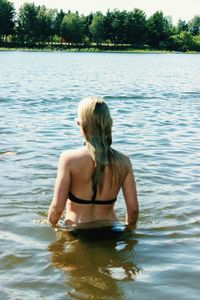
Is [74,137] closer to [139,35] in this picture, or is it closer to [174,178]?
[174,178]

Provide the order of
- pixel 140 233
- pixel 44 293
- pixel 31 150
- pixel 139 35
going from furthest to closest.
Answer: pixel 139 35, pixel 31 150, pixel 140 233, pixel 44 293

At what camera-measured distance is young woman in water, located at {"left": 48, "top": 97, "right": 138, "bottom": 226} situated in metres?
5.32

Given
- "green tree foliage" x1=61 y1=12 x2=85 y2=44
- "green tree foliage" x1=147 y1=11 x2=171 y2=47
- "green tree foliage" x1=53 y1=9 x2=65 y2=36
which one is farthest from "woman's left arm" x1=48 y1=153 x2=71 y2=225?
"green tree foliage" x1=147 y1=11 x2=171 y2=47

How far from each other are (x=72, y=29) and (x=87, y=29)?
12.6 meters

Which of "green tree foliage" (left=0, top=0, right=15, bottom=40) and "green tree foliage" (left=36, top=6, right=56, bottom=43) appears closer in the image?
"green tree foliage" (left=0, top=0, right=15, bottom=40)

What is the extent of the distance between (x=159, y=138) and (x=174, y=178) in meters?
4.87

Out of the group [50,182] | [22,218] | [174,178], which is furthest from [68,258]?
[174,178]

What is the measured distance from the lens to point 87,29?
150 m

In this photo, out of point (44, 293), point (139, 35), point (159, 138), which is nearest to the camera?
point (44, 293)

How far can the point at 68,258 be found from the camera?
19.5 feet

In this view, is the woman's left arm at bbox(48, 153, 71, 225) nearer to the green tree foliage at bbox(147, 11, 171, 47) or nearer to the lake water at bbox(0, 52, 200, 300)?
the lake water at bbox(0, 52, 200, 300)

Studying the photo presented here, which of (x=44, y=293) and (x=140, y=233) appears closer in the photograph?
(x=44, y=293)

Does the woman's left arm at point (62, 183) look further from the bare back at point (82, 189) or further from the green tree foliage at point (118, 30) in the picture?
Result: the green tree foliage at point (118, 30)

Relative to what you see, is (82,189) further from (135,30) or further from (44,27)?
(135,30)
